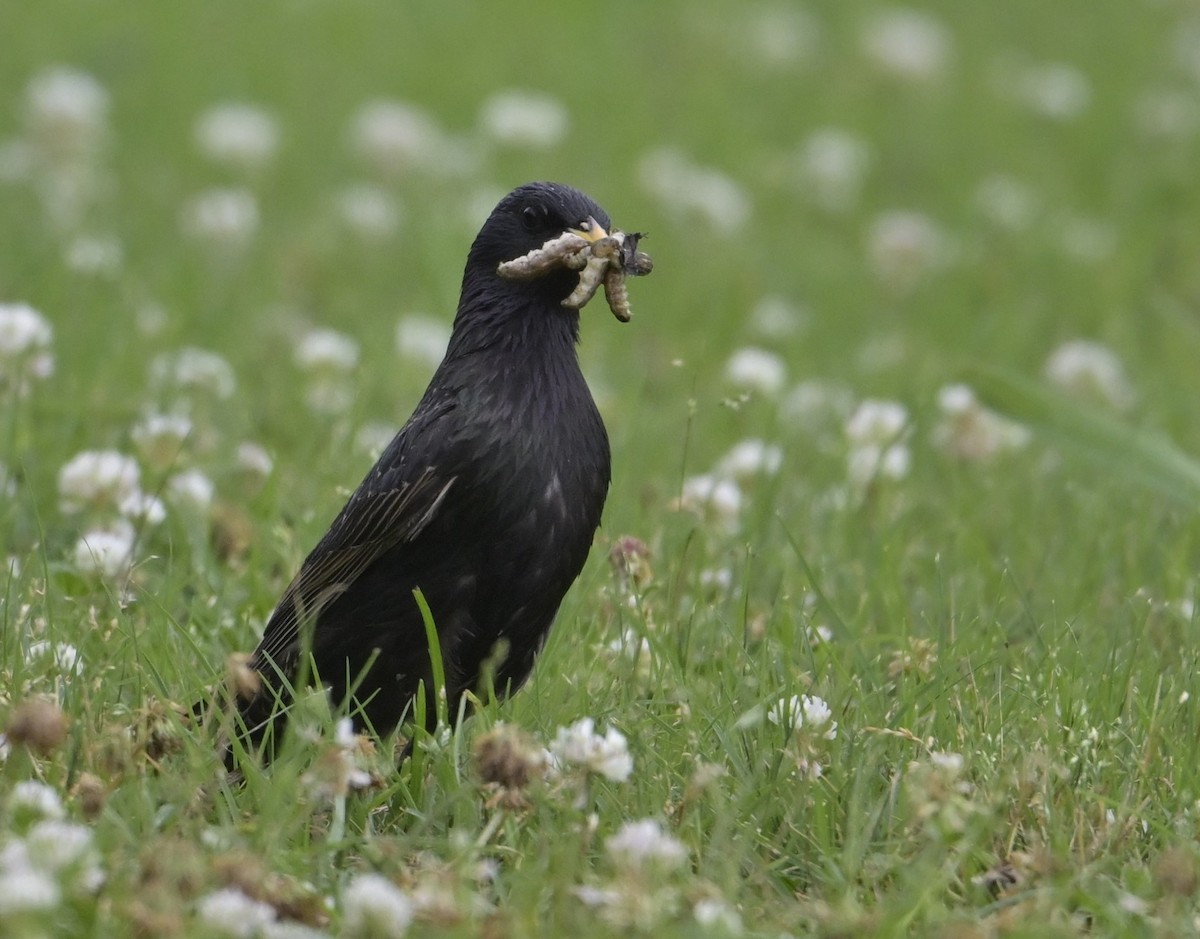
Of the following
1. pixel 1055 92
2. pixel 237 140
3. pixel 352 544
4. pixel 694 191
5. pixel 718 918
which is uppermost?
pixel 1055 92

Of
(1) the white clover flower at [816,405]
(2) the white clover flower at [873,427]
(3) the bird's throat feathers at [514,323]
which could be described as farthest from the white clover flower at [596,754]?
(1) the white clover flower at [816,405]

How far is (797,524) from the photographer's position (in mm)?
4840

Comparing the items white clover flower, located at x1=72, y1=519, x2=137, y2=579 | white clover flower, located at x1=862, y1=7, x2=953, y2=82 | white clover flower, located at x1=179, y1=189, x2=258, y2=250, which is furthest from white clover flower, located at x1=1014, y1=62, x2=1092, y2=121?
white clover flower, located at x1=72, y1=519, x2=137, y2=579

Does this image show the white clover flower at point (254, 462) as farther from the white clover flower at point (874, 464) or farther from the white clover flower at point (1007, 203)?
the white clover flower at point (1007, 203)

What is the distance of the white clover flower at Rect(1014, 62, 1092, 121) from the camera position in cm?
995

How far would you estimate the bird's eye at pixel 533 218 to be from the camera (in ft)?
12.3

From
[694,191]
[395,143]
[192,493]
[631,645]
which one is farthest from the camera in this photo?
[395,143]

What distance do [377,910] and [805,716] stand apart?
0.97 meters

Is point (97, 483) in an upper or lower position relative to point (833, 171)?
lower

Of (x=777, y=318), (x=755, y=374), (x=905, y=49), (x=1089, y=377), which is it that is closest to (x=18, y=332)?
(x=755, y=374)

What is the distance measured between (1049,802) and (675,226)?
5.37m

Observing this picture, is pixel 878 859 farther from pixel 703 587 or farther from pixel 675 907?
pixel 703 587

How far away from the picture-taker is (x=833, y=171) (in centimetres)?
896

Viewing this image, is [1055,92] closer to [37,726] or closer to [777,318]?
[777,318]
